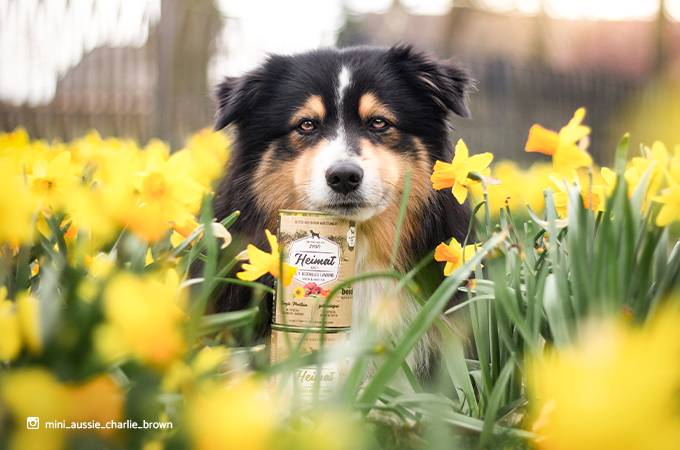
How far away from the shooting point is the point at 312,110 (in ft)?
7.26

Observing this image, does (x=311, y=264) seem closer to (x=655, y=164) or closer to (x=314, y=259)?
(x=314, y=259)

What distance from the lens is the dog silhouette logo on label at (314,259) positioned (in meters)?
1.22

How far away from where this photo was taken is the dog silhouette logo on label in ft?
4.00

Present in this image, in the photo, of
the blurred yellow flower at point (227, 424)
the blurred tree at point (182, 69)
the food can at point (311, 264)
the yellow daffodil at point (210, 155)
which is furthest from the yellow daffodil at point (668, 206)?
the blurred tree at point (182, 69)

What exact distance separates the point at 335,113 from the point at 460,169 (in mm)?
1048

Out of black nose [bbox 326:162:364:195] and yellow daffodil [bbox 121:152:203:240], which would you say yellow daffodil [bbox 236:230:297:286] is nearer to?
yellow daffodil [bbox 121:152:203:240]

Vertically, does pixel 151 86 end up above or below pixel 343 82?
above

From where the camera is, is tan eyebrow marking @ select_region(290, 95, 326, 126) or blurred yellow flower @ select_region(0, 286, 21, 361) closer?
blurred yellow flower @ select_region(0, 286, 21, 361)

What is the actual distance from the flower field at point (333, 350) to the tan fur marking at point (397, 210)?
79cm

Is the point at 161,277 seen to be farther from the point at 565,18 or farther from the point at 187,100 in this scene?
the point at 565,18

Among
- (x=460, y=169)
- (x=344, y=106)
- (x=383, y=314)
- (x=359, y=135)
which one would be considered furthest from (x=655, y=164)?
(x=344, y=106)

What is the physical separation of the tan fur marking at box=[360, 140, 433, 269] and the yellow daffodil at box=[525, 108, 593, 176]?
1.04 meters

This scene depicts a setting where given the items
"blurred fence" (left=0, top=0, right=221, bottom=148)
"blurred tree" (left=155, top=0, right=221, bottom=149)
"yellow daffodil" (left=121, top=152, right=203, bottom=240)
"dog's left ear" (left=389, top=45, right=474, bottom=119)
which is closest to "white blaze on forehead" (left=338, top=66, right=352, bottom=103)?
"dog's left ear" (left=389, top=45, right=474, bottom=119)

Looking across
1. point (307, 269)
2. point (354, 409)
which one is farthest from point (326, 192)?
point (354, 409)
